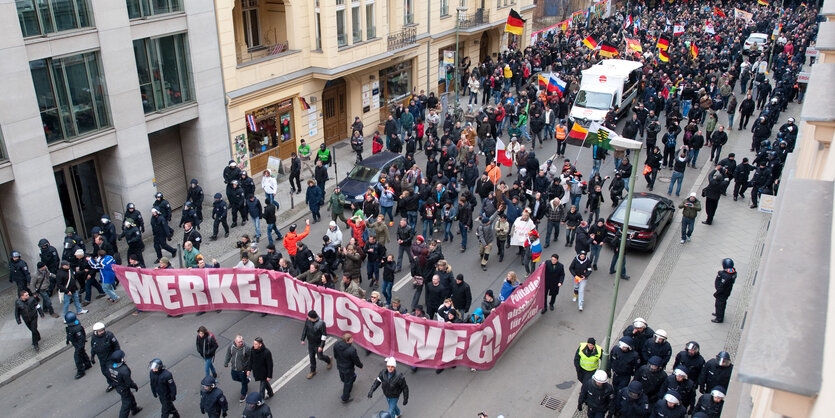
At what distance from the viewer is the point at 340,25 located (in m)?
27.6

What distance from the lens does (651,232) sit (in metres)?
19.4

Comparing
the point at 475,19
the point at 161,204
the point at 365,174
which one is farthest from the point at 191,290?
the point at 475,19

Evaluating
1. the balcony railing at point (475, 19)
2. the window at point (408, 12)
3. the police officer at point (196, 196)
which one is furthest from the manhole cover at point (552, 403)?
the balcony railing at point (475, 19)

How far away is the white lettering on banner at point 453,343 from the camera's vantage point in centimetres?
1417

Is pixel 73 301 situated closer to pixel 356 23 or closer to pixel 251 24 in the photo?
pixel 251 24

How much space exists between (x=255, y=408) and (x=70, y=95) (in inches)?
470

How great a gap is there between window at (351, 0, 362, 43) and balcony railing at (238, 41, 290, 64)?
2997mm

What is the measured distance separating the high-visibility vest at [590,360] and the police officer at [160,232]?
12205 millimetres

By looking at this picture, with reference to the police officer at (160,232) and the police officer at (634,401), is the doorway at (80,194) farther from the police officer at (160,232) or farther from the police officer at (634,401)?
the police officer at (634,401)

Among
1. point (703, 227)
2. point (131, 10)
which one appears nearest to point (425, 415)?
point (703, 227)

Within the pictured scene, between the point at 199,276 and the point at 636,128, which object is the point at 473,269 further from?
the point at 636,128

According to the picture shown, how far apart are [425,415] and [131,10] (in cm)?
1446

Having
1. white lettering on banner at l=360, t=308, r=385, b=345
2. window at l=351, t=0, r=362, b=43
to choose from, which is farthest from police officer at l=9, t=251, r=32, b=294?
window at l=351, t=0, r=362, b=43

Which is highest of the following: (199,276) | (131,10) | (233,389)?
(131,10)
